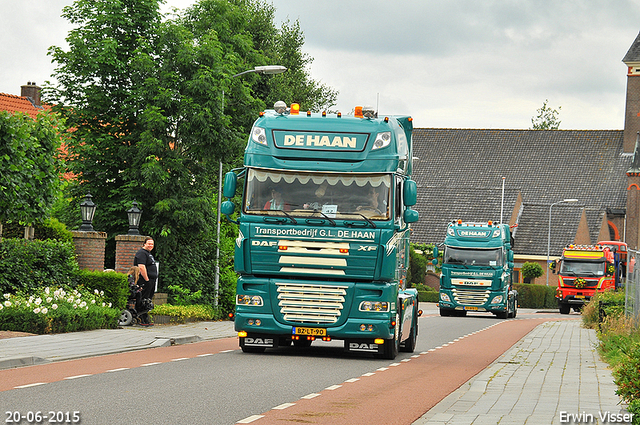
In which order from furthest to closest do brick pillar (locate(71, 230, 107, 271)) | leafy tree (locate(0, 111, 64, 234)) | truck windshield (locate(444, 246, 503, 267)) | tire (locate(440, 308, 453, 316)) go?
1. tire (locate(440, 308, 453, 316))
2. truck windshield (locate(444, 246, 503, 267))
3. brick pillar (locate(71, 230, 107, 271))
4. leafy tree (locate(0, 111, 64, 234))

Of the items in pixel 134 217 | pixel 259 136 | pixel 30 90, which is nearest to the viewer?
pixel 259 136

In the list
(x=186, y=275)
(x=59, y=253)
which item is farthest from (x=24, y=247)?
(x=186, y=275)

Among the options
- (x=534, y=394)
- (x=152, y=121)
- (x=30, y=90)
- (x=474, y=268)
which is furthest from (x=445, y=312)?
(x=30, y=90)

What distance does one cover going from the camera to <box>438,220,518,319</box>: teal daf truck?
1421 inches

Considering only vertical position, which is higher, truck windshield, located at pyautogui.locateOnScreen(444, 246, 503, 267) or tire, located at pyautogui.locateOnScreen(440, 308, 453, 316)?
truck windshield, located at pyautogui.locateOnScreen(444, 246, 503, 267)

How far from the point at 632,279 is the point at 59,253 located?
12528 millimetres

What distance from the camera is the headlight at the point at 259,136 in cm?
1507

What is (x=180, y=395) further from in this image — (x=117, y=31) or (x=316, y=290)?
(x=117, y=31)

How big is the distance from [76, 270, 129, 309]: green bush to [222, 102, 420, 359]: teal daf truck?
6406 mm

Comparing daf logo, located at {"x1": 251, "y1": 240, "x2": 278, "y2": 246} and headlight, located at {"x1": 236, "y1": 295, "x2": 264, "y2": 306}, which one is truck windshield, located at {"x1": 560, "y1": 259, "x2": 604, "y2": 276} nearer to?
headlight, located at {"x1": 236, "y1": 295, "x2": 264, "y2": 306}

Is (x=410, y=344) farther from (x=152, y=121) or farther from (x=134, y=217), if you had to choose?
(x=152, y=121)

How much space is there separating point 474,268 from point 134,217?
17019 mm

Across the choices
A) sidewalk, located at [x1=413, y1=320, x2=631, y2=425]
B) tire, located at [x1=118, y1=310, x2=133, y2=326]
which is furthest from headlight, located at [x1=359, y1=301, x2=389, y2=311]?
tire, located at [x1=118, y1=310, x2=133, y2=326]

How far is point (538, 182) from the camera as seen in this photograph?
7819 centimetres
